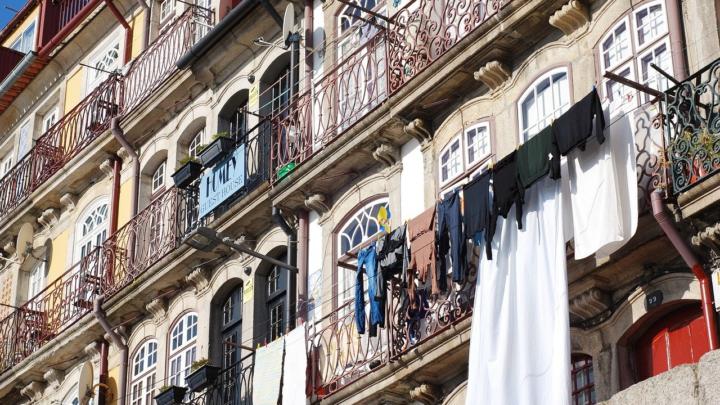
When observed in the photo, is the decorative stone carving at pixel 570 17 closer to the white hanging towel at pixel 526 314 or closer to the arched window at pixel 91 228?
the white hanging towel at pixel 526 314

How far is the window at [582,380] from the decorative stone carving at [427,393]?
1.94 meters

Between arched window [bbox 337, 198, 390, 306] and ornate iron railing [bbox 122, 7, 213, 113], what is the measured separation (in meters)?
5.82

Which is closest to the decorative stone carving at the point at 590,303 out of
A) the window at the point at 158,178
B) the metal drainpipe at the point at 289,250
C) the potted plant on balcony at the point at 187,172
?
the metal drainpipe at the point at 289,250

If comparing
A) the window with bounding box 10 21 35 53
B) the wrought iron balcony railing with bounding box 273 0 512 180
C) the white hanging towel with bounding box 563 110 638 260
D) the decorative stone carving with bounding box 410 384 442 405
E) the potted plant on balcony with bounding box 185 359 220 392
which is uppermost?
the window with bounding box 10 21 35 53

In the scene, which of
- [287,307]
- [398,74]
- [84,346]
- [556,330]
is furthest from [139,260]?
[556,330]

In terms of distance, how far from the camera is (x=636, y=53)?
1619 centimetres

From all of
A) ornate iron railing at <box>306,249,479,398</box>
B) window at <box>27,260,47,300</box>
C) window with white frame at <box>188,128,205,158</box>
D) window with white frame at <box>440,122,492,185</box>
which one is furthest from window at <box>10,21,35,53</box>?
window with white frame at <box>440,122,492,185</box>

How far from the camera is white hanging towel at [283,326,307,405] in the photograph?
62.1ft

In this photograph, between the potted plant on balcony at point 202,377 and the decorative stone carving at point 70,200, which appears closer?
the potted plant on balcony at point 202,377

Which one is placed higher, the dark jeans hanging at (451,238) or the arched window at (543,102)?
the arched window at (543,102)

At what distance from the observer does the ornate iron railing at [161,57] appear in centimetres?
2520

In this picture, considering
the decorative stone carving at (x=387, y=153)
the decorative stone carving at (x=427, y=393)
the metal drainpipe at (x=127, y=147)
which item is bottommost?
the decorative stone carving at (x=427, y=393)

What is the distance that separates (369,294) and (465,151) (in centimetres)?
190

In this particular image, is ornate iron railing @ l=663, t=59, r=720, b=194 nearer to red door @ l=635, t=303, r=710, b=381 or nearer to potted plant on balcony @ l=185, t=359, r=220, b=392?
red door @ l=635, t=303, r=710, b=381
